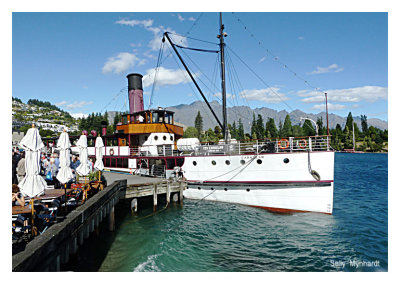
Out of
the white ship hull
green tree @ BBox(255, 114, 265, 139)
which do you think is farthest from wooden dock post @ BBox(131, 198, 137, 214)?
green tree @ BBox(255, 114, 265, 139)

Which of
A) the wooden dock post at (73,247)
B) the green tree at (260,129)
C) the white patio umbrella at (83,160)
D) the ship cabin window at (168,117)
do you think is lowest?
the wooden dock post at (73,247)

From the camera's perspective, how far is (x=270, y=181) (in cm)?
1337

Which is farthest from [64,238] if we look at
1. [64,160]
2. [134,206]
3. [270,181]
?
[270,181]

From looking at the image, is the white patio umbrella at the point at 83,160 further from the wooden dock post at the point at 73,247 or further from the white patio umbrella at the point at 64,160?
the wooden dock post at the point at 73,247

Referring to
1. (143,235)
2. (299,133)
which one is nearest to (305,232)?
(143,235)

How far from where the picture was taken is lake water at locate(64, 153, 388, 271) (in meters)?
7.63

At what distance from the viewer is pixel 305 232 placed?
1034cm

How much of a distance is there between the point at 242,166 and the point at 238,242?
19.0ft

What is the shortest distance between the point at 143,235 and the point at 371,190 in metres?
23.6

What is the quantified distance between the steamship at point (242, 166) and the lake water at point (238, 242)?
39.3 inches

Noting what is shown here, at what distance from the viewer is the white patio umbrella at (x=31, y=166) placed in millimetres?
5254

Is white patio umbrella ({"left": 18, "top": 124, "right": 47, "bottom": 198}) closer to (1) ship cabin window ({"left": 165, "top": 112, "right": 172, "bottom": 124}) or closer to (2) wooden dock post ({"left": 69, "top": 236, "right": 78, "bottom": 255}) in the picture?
(2) wooden dock post ({"left": 69, "top": 236, "right": 78, "bottom": 255})

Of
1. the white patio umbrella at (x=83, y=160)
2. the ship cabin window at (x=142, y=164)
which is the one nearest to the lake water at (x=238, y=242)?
the white patio umbrella at (x=83, y=160)
